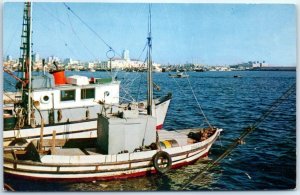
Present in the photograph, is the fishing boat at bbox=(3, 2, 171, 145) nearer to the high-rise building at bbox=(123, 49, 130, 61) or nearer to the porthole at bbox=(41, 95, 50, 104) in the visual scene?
the porthole at bbox=(41, 95, 50, 104)

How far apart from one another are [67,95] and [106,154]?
8.06 ft

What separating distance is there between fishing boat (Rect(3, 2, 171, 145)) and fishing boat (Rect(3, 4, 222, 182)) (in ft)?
1.88

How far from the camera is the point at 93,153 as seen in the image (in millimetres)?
7707

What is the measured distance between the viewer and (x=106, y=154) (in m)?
7.59

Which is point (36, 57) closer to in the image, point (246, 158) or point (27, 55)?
point (27, 55)

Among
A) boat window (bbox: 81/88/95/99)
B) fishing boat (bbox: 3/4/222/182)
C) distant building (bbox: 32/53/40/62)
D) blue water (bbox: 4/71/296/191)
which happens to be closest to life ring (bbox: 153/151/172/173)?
fishing boat (bbox: 3/4/222/182)

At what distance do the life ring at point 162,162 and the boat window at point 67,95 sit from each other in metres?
2.93

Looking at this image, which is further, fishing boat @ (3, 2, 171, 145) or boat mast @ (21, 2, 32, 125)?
fishing boat @ (3, 2, 171, 145)

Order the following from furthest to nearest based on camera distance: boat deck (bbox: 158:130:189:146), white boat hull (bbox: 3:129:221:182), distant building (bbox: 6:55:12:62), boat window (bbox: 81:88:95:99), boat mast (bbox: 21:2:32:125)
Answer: boat window (bbox: 81:88:95:99) < boat deck (bbox: 158:130:189:146) < boat mast (bbox: 21:2:32:125) < white boat hull (bbox: 3:129:221:182) < distant building (bbox: 6:55:12:62)

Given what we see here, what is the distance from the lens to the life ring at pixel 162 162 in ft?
25.4

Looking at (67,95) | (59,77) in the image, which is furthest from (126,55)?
(59,77)

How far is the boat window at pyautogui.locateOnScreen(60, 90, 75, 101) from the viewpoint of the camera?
9297mm

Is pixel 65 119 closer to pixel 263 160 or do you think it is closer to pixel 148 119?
pixel 148 119

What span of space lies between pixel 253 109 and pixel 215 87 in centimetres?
1013
